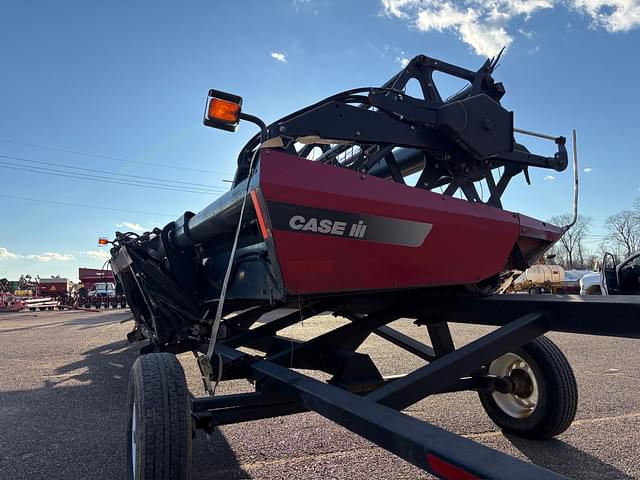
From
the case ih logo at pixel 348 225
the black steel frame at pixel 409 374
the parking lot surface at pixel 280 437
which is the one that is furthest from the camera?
the parking lot surface at pixel 280 437

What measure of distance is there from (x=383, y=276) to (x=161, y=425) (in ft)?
3.95

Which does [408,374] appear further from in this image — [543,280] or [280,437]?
[543,280]

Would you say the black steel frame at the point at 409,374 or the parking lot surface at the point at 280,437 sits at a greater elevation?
the black steel frame at the point at 409,374

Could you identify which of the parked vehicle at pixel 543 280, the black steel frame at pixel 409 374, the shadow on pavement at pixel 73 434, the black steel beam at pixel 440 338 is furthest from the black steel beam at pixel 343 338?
the parked vehicle at pixel 543 280

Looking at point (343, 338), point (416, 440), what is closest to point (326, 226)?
point (416, 440)

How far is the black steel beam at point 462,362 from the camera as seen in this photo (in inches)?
82.4

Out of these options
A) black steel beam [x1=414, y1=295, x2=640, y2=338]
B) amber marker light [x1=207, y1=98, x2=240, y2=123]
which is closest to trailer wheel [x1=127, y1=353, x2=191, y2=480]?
amber marker light [x1=207, y1=98, x2=240, y2=123]

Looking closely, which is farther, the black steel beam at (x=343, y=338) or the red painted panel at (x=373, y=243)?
the black steel beam at (x=343, y=338)

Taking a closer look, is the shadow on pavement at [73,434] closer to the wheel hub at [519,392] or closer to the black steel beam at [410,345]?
the black steel beam at [410,345]

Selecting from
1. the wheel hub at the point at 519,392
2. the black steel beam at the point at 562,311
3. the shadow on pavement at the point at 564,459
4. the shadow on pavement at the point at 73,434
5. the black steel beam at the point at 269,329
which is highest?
the black steel beam at the point at 562,311

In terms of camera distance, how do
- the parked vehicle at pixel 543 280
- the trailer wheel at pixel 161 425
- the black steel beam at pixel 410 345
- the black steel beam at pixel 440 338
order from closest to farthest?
the trailer wheel at pixel 161 425 → the black steel beam at pixel 440 338 → the black steel beam at pixel 410 345 → the parked vehicle at pixel 543 280

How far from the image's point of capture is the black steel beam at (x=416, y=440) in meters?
1.23

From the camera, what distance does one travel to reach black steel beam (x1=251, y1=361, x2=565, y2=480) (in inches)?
48.6

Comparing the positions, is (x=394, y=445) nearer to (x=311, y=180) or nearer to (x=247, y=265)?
(x=311, y=180)
